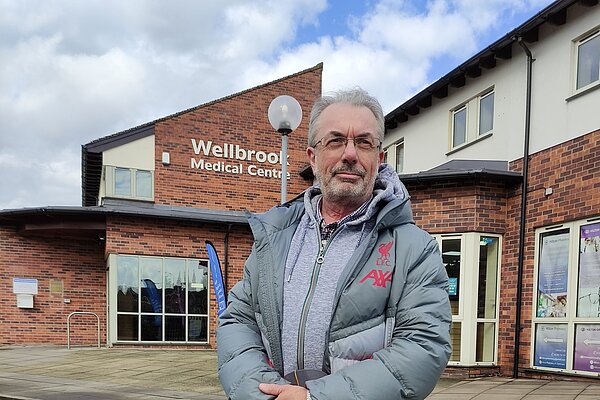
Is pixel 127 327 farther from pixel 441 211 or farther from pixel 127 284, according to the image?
pixel 441 211

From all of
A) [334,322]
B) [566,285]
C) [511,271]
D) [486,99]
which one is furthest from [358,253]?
[486,99]

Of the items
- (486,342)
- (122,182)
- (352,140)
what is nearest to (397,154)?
(486,342)

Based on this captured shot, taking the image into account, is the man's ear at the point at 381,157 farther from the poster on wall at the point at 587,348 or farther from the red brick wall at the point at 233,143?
the red brick wall at the point at 233,143

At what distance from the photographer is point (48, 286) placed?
13445 millimetres

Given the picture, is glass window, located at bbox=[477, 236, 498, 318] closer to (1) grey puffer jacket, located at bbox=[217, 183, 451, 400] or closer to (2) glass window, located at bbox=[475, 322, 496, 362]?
(2) glass window, located at bbox=[475, 322, 496, 362]

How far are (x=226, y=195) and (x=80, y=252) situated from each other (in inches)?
189

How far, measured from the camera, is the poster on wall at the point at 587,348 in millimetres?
6961

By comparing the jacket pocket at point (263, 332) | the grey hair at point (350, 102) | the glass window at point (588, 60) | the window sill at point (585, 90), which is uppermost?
the glass window at point (588, 60)

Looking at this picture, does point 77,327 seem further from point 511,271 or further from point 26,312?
point 511,271

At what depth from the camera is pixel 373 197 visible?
5.83 feet

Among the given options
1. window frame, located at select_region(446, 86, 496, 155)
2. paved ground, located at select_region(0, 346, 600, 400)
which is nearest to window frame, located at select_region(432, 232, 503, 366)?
paved ground, located at select_region(0, 346, 600, 400)

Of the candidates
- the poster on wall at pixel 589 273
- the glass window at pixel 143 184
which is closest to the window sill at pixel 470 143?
the poster on wall at pixel 589 273

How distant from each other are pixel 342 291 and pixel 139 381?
757 centimetres

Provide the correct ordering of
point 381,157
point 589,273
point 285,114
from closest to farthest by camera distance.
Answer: point 381,157, point 285,114, point 589,273
